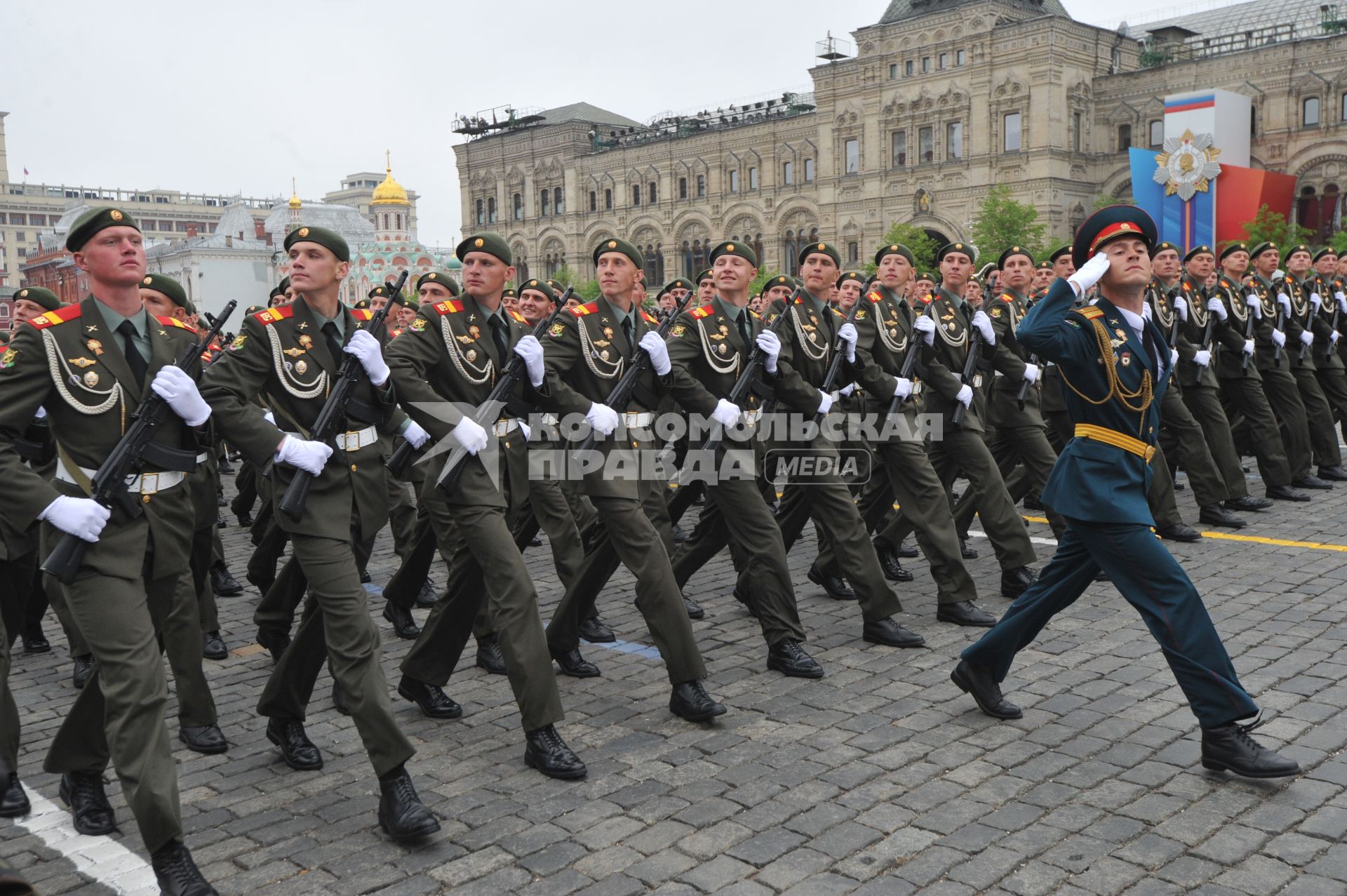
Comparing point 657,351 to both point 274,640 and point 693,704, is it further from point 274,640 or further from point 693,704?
point 274,640

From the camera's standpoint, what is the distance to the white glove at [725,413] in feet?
Result: 20.0

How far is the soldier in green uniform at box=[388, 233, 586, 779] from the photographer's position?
15.8 feet

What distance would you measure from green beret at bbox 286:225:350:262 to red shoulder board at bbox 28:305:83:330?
33.4 inches

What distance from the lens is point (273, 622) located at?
6230mm

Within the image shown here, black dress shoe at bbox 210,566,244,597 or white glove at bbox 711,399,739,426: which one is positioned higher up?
white glove at bbox 711,399,739,426

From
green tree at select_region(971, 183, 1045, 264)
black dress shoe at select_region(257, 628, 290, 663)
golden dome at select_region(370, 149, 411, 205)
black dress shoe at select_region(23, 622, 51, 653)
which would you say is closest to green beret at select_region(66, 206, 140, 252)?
black dress shoe at select_region(257, 628, 290, 663)

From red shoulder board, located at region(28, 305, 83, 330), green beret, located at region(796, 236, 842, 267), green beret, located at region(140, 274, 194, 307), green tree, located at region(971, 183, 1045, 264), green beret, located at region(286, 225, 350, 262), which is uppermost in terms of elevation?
green tree, located at region(971, 183, 1045, 264)

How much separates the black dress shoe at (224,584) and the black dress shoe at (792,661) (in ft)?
14.5

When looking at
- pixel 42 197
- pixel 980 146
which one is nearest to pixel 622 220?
pixel 980 146

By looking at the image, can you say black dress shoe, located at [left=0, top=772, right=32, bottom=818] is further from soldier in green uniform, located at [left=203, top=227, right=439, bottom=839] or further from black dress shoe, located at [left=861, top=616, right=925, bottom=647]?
black dress shoe, located at [left=861, top=616, right=925, bottom=647]

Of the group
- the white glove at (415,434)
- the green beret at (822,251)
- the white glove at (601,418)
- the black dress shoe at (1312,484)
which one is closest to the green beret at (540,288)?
the green beret at (822,251)

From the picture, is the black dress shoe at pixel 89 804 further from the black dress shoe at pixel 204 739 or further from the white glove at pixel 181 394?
the white glove at pixel 181 394

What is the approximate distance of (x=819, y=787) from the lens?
4.52m

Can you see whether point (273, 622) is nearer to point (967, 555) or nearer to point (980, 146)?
point (967, 555)
